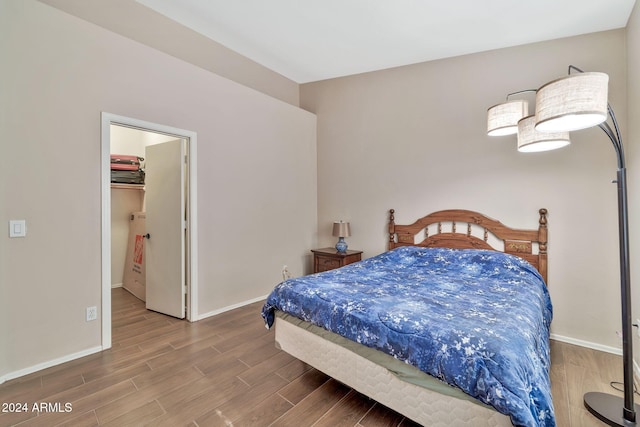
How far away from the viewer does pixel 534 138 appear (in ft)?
7.83

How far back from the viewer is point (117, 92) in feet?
9.17

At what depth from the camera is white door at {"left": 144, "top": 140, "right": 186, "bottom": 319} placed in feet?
11.4

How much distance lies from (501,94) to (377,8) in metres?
1.65

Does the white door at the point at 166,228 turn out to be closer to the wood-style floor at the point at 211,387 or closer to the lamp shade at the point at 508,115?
the wood-style floor at the point at 211,387

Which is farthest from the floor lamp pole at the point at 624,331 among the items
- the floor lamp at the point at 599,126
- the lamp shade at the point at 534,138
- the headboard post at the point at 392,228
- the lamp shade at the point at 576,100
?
the headboard post at the point at 392,228

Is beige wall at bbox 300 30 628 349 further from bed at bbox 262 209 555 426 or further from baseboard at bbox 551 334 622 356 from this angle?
bed at bbox 262 209 555 426

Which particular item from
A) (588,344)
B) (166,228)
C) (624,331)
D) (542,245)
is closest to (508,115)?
(542,245)

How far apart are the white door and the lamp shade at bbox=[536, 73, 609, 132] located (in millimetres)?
3309

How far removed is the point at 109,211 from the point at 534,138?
363 cm

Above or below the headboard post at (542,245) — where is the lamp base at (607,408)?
below

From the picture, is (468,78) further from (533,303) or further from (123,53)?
(123,53)

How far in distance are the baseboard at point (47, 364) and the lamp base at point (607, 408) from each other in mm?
3745

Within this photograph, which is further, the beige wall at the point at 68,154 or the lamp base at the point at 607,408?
the beige wall at the point at 68,154

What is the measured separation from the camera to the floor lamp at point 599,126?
1.69 m
